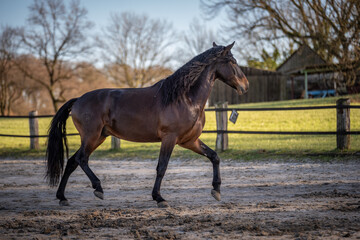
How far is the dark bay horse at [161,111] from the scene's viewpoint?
4.85 m

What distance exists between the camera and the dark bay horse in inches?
191

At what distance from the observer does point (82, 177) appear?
24.3 feet

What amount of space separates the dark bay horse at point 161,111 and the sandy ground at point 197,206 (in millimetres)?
399

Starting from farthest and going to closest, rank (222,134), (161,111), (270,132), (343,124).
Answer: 1. (222,134)
2. (270,132)
3. (343,124)
4. (161,111)

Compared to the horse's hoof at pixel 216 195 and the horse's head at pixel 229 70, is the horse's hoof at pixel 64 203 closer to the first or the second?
the horse's hoof at pixel 216 195

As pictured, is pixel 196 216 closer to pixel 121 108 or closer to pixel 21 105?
pixel 121 108

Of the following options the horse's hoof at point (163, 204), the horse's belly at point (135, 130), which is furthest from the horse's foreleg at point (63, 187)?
the horse's hoof at point (163, 204)

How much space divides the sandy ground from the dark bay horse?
15.7 inches

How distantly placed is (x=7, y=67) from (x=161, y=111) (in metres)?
33.7

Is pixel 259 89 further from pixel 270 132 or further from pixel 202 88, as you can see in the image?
pixel 202 88

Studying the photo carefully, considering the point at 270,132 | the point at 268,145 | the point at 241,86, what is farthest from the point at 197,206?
the point at 268,145

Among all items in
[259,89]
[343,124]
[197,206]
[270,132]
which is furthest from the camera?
[259,89]

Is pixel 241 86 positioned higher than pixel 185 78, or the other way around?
pixel 185 78

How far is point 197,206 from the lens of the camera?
4594mm
